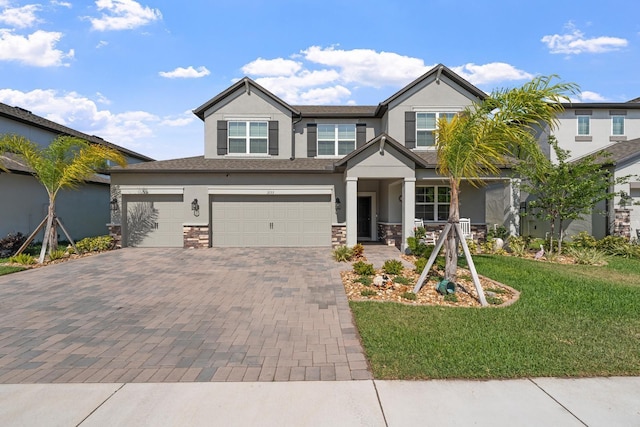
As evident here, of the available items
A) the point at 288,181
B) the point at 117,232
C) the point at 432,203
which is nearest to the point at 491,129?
the point at 432,203

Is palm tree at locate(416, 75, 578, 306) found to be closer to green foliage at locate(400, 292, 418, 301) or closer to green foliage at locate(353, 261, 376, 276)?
green foliage at locate(400, 292, 418, 301)

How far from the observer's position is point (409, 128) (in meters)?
15.0

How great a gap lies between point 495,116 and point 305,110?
1130cm

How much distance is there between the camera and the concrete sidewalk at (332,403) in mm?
2957

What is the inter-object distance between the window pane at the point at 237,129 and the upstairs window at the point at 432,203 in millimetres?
8560

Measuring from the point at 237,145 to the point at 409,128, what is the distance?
809cm

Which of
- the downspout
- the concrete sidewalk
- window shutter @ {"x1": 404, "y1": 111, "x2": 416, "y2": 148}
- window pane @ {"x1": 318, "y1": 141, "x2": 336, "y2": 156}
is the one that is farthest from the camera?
window pane @ {"x1": 318, "y1": 141, "x2": 336, "y2": 156}

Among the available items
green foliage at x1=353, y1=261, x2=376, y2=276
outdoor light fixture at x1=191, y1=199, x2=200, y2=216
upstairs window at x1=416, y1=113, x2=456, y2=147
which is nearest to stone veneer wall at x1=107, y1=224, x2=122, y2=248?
outdoor light fixture at x1=191, y1=199, x2=200, y2=216

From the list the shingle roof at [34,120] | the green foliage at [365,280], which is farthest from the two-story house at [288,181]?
the shingle roof at [34,120]

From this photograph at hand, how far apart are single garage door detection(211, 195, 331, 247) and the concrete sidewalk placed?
424 inches

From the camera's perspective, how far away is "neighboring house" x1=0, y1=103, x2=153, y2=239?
13.8 meters

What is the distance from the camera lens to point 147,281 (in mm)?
8273

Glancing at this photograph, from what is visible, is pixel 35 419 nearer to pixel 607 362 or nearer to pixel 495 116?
pixel 607 362

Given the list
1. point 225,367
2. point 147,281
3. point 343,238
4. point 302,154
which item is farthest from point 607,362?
point 302,154
